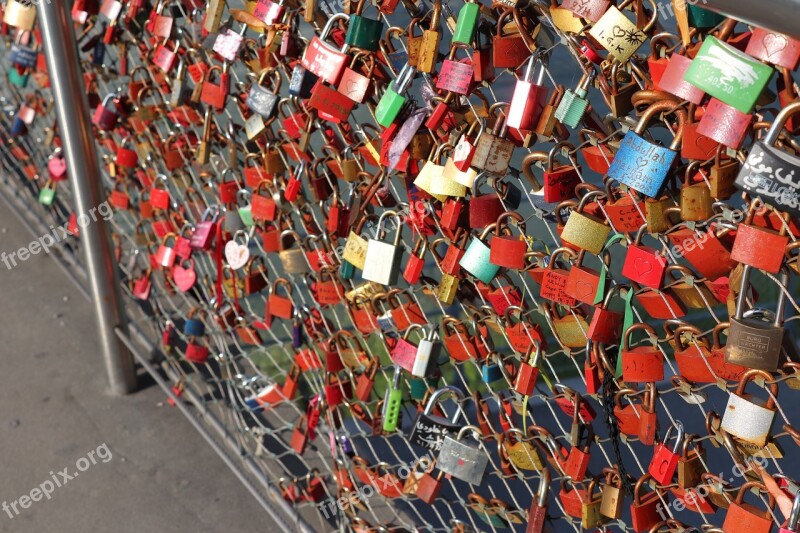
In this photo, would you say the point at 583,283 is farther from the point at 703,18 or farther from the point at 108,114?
the point at 108,114

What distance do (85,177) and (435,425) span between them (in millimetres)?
1068

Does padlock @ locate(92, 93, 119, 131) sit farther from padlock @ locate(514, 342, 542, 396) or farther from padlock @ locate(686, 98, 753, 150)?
padlock @ locate(686, 98, 753, 150)

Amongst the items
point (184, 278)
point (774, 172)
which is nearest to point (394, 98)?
point (774, 172)

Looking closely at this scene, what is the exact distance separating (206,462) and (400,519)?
524 millimetres

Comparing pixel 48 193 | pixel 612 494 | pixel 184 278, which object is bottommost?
pixel 48 193

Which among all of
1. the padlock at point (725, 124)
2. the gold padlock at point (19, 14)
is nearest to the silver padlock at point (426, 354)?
the padlock at point (725, 124)

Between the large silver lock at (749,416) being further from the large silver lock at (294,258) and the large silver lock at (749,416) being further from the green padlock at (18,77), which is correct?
the green padlock at (18,77)

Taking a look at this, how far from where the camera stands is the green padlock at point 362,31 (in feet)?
3.81

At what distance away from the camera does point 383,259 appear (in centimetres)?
129

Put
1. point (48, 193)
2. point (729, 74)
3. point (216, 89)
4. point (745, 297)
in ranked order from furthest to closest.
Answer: point (48, 193), point (216, 89), point (745, 297), point (729, 74)

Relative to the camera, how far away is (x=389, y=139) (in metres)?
1.22

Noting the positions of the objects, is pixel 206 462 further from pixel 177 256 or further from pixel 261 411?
pixel 177 256

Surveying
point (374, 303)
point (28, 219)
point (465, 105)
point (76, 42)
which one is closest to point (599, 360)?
point (465, 105)

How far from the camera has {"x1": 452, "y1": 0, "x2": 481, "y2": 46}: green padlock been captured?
1.01 m
